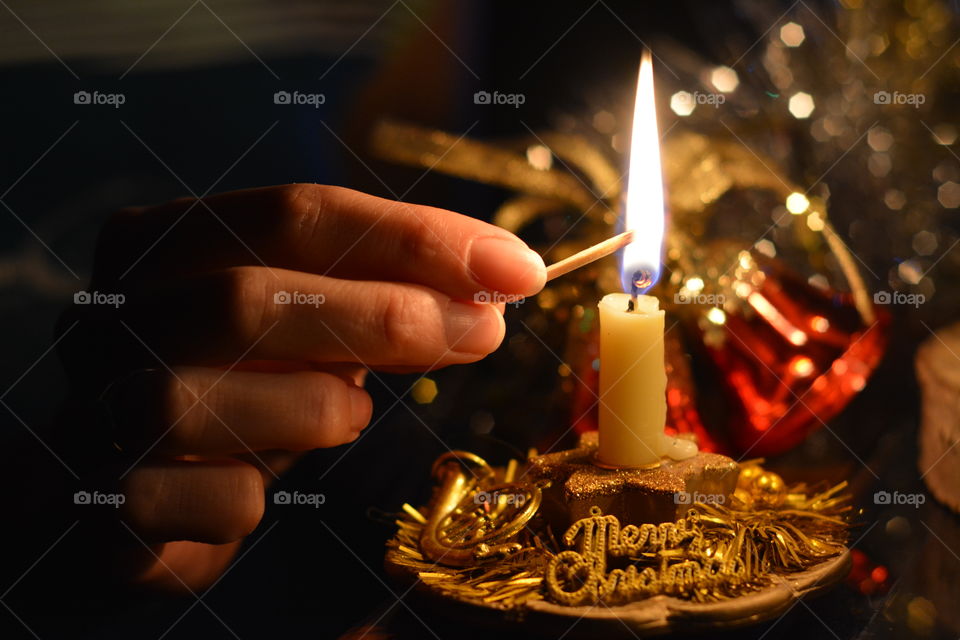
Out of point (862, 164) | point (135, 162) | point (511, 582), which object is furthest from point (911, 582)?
point (135, 162)

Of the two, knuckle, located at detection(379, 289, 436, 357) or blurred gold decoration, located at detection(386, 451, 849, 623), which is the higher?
knuckle, located at detection(379, 289, 436, 357)

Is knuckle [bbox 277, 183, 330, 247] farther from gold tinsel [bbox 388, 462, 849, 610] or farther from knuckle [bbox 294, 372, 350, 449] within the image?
gold tinsel [bbox 388, 462, 849, 610]

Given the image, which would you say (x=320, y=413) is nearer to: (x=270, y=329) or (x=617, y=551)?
(x=270, y=329)
